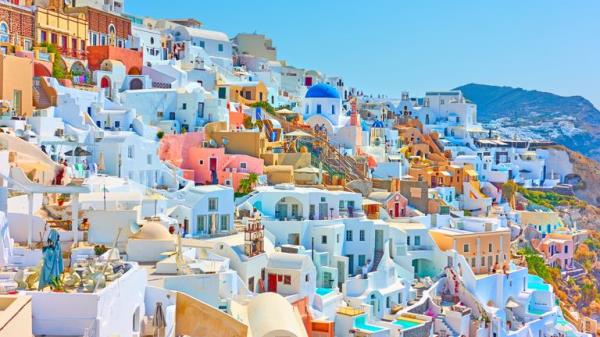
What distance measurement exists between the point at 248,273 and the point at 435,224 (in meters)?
15.4

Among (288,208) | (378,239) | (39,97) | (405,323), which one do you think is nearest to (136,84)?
(39,97)

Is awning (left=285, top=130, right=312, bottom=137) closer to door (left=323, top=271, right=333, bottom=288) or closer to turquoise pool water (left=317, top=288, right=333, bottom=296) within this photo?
door (left=323, top=271, right=333, bottom=288)

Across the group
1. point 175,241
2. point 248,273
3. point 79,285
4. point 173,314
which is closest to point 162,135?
point 248,273

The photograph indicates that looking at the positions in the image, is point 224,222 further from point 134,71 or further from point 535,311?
point 535,311

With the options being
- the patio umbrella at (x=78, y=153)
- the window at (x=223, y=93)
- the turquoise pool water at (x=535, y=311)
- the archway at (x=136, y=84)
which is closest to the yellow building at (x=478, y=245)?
the turquoise pool water at (x=535, y=311)

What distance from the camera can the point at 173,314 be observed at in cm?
1673

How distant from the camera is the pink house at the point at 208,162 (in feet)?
118

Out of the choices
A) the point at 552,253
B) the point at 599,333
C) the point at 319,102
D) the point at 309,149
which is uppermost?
the point at 319,102

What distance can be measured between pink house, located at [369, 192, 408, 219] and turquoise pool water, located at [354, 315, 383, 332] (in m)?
11.3

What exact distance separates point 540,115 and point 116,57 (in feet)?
352

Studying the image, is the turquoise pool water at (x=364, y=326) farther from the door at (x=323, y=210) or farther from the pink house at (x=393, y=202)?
the pink house at (x=393, y=202)

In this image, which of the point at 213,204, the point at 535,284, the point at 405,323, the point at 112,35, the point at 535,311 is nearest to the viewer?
the point at 405,323

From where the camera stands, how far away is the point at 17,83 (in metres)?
30.7

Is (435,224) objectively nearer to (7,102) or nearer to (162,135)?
(162,135)
